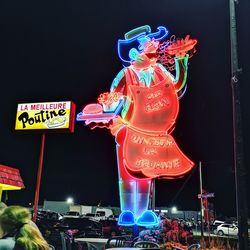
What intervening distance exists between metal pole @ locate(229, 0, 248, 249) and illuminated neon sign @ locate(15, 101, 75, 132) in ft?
18.2

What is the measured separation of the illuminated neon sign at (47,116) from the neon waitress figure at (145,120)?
374 centimetres

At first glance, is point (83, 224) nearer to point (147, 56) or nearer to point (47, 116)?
point (147, 56)

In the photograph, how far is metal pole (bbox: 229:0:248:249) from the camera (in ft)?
22.3

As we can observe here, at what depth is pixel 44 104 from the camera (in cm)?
1198

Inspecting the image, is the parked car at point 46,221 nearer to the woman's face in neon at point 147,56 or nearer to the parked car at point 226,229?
the woman's face in neon at point 147,56

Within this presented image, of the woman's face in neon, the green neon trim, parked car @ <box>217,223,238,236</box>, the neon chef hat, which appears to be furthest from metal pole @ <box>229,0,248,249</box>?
parked car @ <box>217,223,238,236</box>

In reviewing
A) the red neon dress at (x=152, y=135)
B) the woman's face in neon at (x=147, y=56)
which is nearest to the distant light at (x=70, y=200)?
the red neon dress at (x=152, y=135)

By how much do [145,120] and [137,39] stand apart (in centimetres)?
402

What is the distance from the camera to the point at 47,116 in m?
11.8

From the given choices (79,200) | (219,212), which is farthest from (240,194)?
(219,212)

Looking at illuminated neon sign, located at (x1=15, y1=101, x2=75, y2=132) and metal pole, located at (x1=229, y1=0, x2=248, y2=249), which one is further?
illuminated neon sign, located at (x1=15, y1=101, x2=75, y2=132)

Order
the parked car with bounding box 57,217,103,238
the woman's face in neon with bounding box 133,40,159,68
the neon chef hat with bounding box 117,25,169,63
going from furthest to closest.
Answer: the parked car with bounding box 57,217,103,238 < the neon chef hat with bounding box 117,25,169,63 < the woman's face in neon with bounding box 133,40,159,68

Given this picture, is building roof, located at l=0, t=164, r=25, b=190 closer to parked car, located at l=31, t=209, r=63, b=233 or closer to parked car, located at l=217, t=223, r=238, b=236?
parked car, located at l=31, t=209, r=63, b=233

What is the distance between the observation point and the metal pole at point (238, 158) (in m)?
6.81
